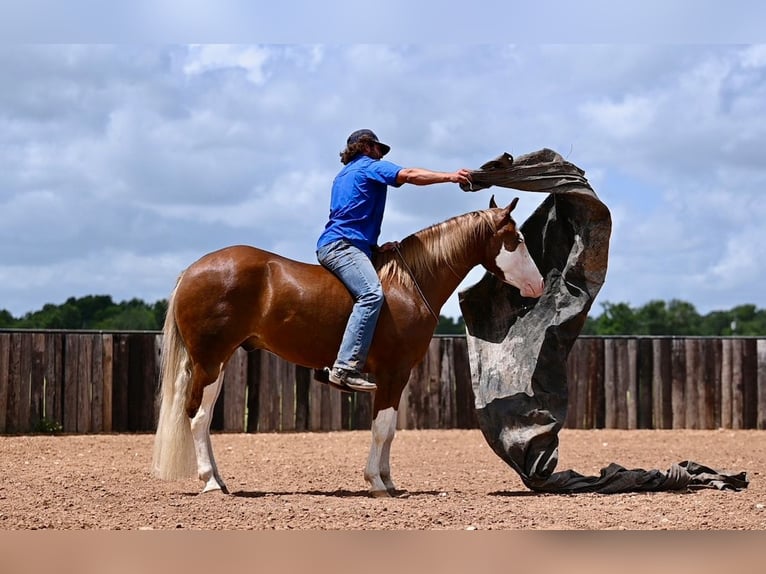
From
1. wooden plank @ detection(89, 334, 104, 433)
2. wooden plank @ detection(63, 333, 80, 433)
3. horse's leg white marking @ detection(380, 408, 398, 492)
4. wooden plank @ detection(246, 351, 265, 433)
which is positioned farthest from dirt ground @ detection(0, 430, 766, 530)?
wooden plank @ detection(246, 351, 265, 433)

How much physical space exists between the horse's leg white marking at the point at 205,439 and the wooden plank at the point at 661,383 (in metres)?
11.3

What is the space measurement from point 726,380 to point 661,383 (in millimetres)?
1144

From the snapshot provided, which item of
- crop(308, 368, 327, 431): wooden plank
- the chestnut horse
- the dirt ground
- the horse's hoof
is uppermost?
the chestnut horse

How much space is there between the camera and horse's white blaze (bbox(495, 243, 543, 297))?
7930 mm

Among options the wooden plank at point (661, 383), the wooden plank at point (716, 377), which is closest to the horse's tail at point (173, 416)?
the wooden plank at point (661, 383)

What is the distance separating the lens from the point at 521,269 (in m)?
7.95

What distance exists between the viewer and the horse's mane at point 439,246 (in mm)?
7906

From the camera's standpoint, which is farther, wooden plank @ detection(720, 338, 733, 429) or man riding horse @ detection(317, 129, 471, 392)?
wooden plank @ detection(720, 338, 733, 429)

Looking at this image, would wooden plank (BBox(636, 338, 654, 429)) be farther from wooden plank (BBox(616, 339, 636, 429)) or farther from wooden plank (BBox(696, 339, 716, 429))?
wooden plank (BBox(696, 339, 716, 429))

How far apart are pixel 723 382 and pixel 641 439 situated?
2.81m

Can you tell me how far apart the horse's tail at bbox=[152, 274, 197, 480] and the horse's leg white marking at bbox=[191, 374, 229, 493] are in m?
0.11

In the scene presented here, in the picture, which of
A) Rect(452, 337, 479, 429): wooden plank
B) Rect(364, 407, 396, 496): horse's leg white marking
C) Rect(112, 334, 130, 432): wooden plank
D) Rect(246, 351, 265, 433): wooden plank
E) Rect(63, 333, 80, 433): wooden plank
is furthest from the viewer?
Rect(452, 337, 479, 429): wooden plank

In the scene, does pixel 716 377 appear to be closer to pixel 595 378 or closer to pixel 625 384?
pixel 625 384

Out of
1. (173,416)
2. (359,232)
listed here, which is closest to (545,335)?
(359,232)
